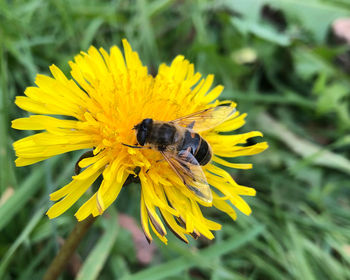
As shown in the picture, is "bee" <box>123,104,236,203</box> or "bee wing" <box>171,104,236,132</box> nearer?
"bee" <box>123,104,236,203</box>

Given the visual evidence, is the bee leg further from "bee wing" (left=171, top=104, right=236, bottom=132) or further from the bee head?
the bee head

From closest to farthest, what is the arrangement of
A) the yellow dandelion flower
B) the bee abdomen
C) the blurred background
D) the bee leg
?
the yellow dandelion flower
the bee abdomen
the bee leg
the blurred background

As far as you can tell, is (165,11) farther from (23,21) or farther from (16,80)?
(16,80)

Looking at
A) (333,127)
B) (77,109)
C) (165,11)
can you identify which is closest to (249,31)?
(165,11)

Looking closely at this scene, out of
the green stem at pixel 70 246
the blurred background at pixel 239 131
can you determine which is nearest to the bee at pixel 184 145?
the green stem at pixel 70 246

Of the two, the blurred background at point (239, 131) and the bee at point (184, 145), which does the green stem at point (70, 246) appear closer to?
the blurred background at point (239, 131)

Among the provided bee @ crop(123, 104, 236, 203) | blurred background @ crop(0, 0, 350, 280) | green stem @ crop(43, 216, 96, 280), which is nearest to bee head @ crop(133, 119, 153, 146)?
bee @ crop(123, 104, 236, 203)
